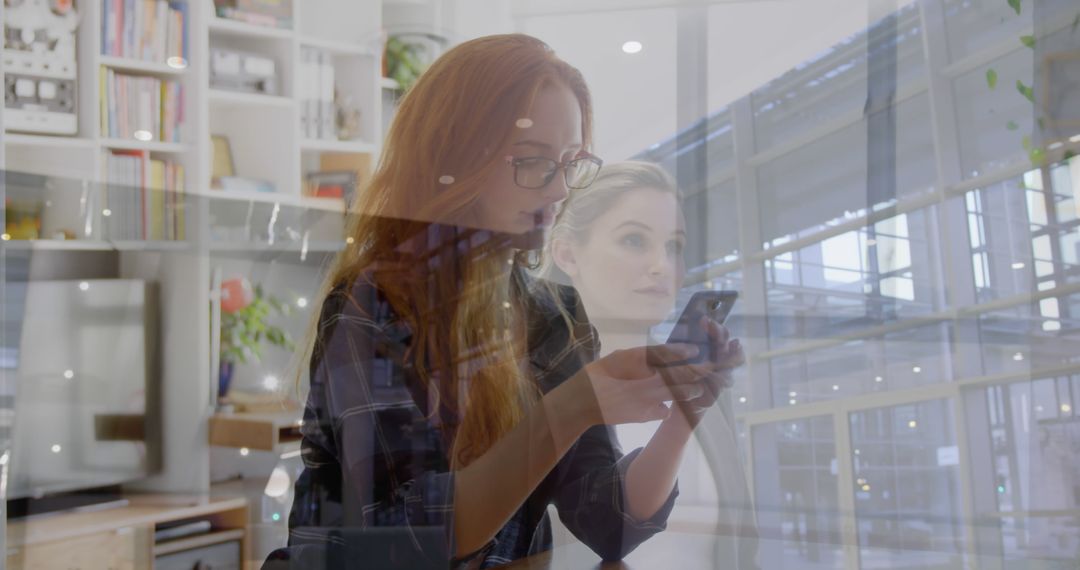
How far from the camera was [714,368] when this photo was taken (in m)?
0.68

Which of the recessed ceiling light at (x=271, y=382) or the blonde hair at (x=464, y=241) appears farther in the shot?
the recessed ceiling light at (x=271, y=382)

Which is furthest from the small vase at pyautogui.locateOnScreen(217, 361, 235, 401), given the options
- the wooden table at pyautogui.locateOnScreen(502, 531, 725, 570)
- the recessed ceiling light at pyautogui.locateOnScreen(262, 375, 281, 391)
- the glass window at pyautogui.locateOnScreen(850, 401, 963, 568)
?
the glass window at pyautogui.locateOnScreen(850, 401, 963, 568)

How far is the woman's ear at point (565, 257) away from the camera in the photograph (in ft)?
2.41

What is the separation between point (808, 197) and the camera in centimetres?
Result: 73

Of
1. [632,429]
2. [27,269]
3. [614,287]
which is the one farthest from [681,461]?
[27,269]

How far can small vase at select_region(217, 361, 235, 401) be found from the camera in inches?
43.9

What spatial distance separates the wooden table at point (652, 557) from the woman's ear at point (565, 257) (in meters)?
0.28

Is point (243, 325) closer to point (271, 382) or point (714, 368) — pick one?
point (271, 382)

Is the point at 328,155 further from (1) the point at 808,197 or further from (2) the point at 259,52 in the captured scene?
(1) the point at 808,197

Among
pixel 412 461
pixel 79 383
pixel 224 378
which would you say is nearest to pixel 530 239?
pixel 412 461

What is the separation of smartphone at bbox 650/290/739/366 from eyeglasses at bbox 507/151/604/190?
161mm

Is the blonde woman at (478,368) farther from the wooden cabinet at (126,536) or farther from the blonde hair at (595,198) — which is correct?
the wooden cabinet at (126,536)

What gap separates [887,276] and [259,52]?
0.90m

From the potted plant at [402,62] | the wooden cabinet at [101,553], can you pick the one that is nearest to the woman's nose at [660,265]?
the potted plant at [402,62]
